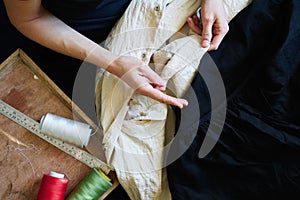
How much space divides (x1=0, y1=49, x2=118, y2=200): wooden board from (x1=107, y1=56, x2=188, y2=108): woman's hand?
0.57ft

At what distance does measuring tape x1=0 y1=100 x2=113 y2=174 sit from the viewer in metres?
1.00

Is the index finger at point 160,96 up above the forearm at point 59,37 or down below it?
below

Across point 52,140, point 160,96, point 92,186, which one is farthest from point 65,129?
point 160,96

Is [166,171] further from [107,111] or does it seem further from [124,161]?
[107,111]

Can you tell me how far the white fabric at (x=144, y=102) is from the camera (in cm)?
98

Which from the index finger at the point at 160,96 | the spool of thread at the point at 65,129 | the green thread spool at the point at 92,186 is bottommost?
the green thread spool at the point at 92,186

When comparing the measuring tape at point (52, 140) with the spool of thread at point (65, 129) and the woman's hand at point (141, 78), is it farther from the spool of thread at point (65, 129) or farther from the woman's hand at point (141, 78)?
the woman's hand at point (141, 78)

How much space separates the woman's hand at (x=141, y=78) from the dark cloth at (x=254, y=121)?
0.22 feet

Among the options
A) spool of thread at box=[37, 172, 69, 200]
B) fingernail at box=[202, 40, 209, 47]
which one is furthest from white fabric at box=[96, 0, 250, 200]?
spool of thread at box=[37, 172, 69, 200]

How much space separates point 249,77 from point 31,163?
61 cm

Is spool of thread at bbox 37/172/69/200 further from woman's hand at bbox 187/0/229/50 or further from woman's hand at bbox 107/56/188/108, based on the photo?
woman's hand at bbox 187/0/229/50

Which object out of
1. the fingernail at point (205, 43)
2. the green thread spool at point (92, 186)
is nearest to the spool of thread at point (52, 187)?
the green thread spool at point (92, 186)

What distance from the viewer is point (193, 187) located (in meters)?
0.97

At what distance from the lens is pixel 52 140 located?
1.02 m
